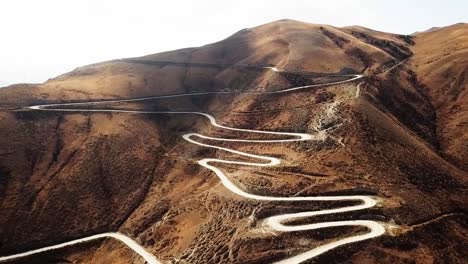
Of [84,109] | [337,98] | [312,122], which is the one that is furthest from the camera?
[84,109]

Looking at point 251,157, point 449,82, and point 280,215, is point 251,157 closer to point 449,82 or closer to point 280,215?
point 280,215

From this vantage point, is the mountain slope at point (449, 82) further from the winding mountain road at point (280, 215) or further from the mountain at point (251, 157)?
the winding mountain road at point (280, 215)

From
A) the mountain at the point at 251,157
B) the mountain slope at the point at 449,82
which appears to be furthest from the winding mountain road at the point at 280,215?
the mountain slope at the point at 449,82

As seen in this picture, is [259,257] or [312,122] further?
[312,122]

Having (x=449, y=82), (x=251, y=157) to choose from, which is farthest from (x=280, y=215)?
(x=449, y=82)

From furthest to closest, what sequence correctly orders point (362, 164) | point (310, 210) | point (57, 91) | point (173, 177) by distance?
point (57, 91)
point (173, 177)
point (362, 164)
point (310, 210)

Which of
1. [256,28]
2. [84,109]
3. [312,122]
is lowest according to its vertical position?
[312,122]

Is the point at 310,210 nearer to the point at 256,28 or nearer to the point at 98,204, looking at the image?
the point at 98,204

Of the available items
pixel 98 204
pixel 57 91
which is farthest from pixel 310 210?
pixel 57 91

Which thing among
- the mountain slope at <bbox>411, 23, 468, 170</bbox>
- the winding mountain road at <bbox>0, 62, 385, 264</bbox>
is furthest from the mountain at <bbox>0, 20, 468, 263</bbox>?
the winding mountain road at <bbox>0, 62, 385, 264</bbox>
